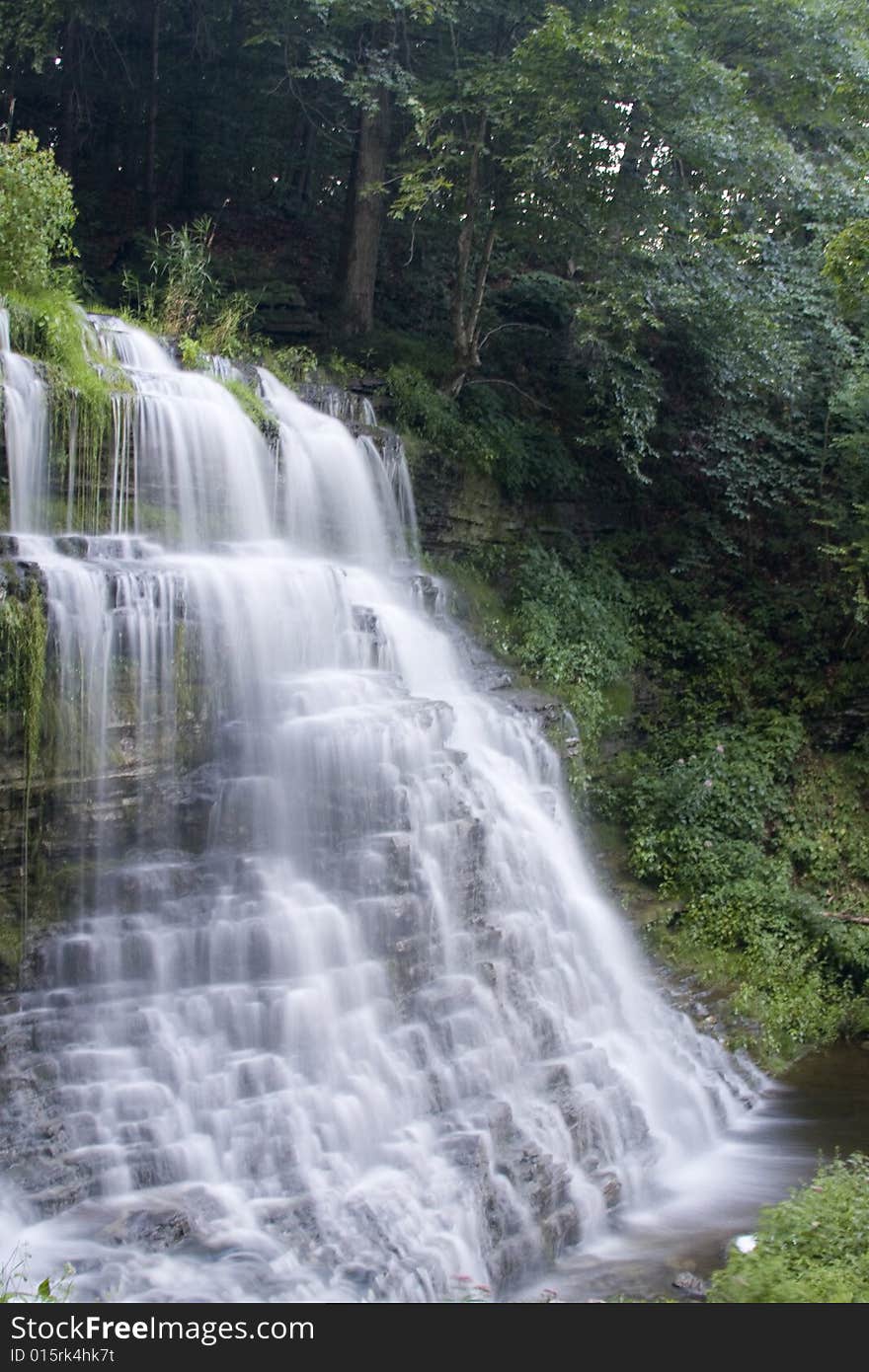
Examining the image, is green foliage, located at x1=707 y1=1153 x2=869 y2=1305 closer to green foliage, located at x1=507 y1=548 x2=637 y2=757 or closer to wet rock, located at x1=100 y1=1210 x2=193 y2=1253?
wet rock, located at x1=100 y1=1210 x2=193 y2=1253

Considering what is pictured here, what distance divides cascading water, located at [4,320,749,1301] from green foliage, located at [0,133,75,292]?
845 mm

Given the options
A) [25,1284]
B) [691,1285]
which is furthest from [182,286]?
[691,1285]

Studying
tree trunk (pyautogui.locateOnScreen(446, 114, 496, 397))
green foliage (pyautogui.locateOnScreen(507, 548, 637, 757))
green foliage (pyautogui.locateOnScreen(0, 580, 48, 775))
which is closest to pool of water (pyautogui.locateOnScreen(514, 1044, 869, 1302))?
green foliage (pyautogui.locateOnScreen(507, 548, 637, 757))

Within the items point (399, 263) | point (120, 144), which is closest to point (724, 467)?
point (399, 263)

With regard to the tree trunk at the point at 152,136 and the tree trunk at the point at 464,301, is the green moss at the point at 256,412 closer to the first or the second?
the tree trunk at the point at 464,301

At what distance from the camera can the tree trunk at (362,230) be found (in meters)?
15.7

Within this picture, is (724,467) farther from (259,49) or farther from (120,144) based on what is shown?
(120,144)

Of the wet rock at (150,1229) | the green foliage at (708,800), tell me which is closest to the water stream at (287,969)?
the wet rock at (150,1229)

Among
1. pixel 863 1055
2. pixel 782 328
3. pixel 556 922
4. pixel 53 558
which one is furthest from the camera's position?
pixel 782 328

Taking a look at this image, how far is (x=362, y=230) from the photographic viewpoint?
1605 cm

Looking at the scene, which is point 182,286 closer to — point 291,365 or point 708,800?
point 291,365

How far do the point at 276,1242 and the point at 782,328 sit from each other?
41.8 feet

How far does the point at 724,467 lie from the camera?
15.8 metres
